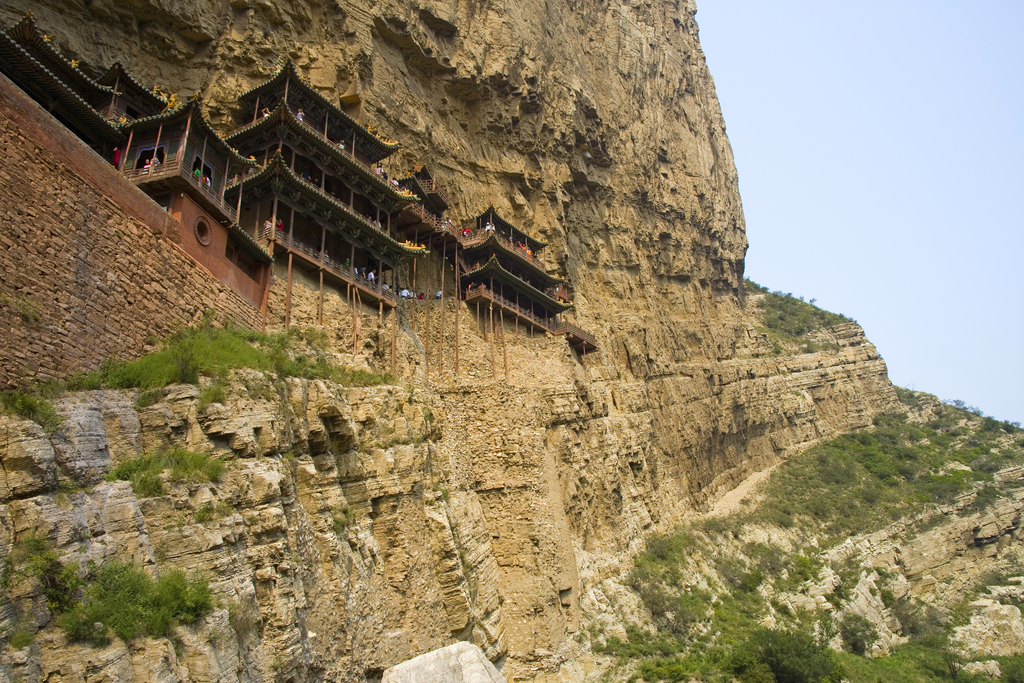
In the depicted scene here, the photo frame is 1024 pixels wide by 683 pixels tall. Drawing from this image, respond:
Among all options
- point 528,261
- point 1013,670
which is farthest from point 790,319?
point 528,261

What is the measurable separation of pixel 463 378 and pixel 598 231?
19.8m

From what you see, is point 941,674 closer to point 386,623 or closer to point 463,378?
point 463,378

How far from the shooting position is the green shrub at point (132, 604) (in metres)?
6.36

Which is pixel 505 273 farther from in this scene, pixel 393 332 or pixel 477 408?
pixel 393 332

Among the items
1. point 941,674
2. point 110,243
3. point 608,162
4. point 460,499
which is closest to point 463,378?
point 460,499

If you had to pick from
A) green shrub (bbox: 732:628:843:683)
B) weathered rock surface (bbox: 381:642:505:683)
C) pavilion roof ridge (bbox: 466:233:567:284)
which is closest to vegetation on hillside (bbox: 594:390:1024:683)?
green shrub (bbox: 732:628:843:683)

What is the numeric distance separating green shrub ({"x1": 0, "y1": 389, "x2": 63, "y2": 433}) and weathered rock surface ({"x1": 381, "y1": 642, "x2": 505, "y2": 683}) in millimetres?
6052

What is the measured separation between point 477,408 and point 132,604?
13676 millimetres

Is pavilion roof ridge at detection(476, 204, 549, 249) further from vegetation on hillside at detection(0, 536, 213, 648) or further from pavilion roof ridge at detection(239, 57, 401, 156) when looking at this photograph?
vegetation on hillside at detection(0, 536, 213, 648)

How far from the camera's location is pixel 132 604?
270 inches

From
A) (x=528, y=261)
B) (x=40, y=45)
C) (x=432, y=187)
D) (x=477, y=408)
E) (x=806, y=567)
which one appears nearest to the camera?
(x=40, y=45)

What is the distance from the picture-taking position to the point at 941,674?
2691cm

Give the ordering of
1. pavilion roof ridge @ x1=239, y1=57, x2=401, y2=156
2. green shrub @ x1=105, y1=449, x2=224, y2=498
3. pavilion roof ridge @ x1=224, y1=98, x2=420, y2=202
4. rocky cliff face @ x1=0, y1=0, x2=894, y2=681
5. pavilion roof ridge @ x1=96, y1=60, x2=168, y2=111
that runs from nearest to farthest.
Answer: green shrub @ x1=105, y1=449, x2=224, y2=498
rocky cliff face @ x1=0, y1=0, x2=894, y2=681
pavilion roof ridge @ x1=96, y1=60, x2=168, y2=111
pavilion roof ridge @ x1=224, y1=98, x2=420, y2=202
pavilion roof ridge @ x1=239, y1=57, x2=401, y2=156

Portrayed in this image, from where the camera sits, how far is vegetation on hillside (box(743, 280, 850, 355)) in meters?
54.4
